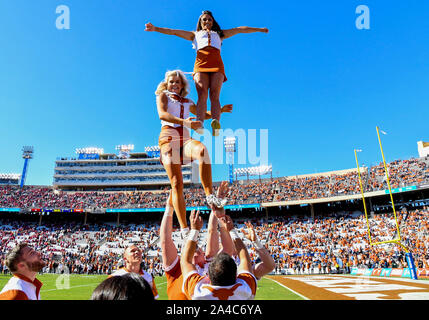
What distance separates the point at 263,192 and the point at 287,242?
12853 millimetres

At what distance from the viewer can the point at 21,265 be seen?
2.91 m

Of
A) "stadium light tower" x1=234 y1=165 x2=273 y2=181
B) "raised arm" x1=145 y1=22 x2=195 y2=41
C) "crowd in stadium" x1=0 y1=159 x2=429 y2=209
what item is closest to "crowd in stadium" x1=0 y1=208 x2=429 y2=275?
"crowd in stadium" x1=0 y1=159 x2=429 y2=209

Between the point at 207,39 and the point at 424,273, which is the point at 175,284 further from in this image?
the point at 424,273

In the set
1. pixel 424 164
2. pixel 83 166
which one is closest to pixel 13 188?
pixel 83 166

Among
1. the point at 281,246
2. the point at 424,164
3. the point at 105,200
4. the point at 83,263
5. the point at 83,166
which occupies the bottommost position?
the point at 83,263

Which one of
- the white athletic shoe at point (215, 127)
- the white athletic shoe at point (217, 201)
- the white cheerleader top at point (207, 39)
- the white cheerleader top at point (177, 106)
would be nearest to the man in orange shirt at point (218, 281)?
the white athletic shoe at point (217, 201)

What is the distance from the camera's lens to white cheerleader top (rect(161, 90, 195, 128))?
12.4 feet

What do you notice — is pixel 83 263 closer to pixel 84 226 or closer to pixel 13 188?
pixel 84 226

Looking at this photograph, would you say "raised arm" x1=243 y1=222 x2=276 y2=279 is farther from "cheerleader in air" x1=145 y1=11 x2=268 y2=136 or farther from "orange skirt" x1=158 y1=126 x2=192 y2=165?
"cheerleader in air" x1=145 y1=11 x2=268 y2=136

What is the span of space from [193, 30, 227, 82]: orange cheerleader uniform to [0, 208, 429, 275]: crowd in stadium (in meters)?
24.2

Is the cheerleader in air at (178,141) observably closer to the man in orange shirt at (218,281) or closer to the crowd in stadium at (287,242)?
the man in orange shirt at (218,281)

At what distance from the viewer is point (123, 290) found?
1.39 metres

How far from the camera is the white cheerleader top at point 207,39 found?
412cm

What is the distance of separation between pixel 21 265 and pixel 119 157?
71.2 metres
